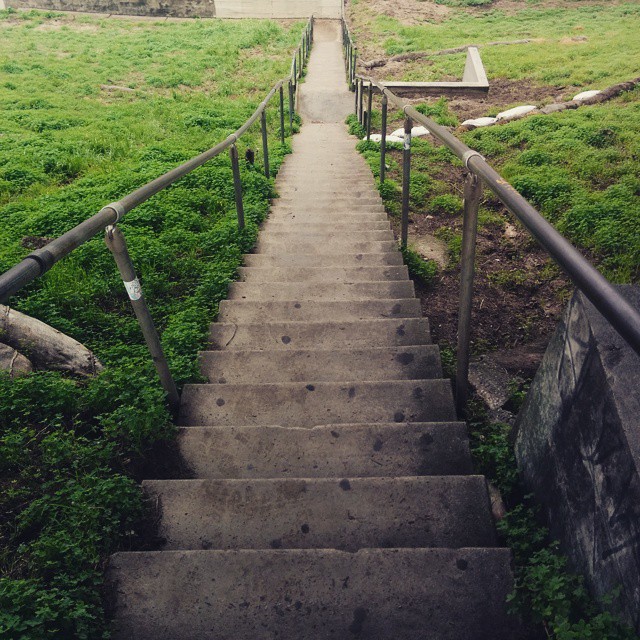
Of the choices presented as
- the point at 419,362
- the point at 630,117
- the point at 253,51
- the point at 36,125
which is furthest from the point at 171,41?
the point at 419,362

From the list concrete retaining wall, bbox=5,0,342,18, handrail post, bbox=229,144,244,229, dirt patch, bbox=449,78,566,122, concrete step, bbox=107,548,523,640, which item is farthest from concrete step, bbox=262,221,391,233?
concrete retaining wall, bbox=5,0,342,18

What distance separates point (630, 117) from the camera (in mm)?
7562

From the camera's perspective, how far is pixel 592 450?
1402mm

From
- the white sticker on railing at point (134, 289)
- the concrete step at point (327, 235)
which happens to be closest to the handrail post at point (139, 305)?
the white sticker on railing at point (134, 289)

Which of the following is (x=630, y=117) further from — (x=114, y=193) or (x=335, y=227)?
(x=114, y=193)

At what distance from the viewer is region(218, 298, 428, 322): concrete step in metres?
3.41

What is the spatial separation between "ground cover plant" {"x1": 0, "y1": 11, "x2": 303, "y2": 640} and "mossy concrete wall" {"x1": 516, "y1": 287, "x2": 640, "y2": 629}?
1.49m

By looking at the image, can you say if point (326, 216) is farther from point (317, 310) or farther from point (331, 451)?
point (331, 451)

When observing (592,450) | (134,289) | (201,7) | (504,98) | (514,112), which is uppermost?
(201,7)

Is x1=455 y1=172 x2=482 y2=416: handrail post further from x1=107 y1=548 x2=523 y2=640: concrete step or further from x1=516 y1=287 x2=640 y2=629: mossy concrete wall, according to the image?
x1=107 y1=548 x2=523 y2=640: concrete step

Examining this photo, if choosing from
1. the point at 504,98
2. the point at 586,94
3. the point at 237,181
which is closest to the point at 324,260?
the point at 237,181

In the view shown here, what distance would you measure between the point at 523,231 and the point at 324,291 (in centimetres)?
270

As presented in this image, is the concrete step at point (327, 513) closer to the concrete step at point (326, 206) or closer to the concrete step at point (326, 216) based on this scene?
the concrete step at point (326, 216)

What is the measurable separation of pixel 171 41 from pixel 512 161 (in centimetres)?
1647
